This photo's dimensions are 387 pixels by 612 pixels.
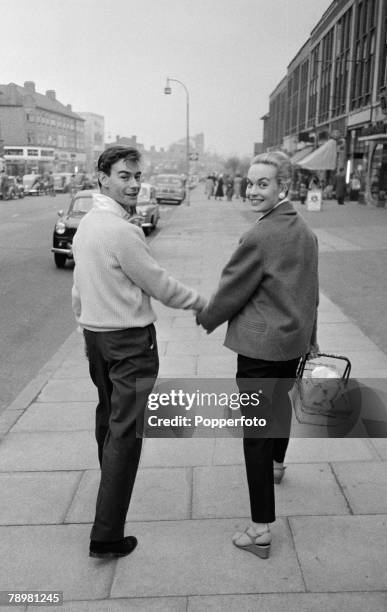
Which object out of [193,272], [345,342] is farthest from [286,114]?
[345,342]

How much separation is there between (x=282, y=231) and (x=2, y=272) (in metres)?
10.6

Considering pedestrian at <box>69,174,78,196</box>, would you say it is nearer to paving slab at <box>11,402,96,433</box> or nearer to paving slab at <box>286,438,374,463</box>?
paving slab at <box>11,402,96,433</box>

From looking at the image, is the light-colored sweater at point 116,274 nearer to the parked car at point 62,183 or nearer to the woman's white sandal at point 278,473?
the woman's white sandal at point 278,473

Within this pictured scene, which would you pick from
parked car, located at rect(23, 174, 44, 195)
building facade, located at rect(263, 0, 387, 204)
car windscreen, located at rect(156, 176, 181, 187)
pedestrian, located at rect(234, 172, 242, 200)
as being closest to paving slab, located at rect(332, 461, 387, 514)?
building facade, located at rect(263, 0, 387, 204)

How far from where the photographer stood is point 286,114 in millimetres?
66250

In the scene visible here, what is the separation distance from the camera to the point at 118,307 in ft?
8.85

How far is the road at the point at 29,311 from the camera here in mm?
6223

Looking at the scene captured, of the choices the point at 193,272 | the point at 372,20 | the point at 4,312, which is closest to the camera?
the point at 4,312

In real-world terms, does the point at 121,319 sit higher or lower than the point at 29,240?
higher

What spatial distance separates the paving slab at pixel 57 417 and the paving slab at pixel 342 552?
194cm

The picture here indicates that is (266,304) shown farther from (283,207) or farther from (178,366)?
(178,366)

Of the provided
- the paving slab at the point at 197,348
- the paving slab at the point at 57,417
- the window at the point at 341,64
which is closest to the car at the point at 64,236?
the paving slab at the point at 197,348

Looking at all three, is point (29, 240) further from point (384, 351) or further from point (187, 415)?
point (187, 415)

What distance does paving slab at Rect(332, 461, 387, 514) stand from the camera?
3.27 m
